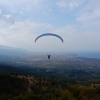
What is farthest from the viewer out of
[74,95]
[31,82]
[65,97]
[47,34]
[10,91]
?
[31,82]

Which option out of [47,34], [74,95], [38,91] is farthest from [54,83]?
[47,34]

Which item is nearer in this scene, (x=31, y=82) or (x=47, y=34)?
(x=47, y=34)

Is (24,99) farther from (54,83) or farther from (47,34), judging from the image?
(54,83)

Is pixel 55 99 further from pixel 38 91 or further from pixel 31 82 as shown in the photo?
pixel 31 82

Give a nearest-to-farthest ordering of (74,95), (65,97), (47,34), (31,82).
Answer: (47,34) → (65,97) → (74,95) → (31,82)

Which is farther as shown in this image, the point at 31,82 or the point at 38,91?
the point at 31,82

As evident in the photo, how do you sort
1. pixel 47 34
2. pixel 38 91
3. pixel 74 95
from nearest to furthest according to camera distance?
pixel 47 34 → pixel 74 95 → pixel 38 91

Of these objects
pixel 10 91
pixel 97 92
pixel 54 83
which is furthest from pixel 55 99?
pixel 54 83

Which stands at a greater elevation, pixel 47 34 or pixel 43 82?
pixel 47 34

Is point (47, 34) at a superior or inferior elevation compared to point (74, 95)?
superior
